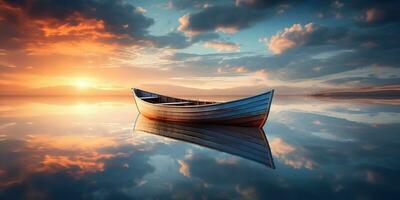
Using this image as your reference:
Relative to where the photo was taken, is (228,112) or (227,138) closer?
(227,138)

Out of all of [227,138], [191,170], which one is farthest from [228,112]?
[191,170]

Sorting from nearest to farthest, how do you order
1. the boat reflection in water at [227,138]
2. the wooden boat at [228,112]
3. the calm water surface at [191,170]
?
the calm water surface at [191,170] < the boat reflection in water at [227,138] < the wooden boat at [228,112]

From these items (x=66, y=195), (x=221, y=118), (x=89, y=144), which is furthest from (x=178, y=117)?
(x=66, y=195)

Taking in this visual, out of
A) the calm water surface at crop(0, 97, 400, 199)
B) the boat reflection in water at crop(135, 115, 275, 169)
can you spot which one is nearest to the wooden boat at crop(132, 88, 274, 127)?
the boat reflection in water at crop(135, 115, 275, 169)

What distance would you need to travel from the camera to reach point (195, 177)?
24.4 ft

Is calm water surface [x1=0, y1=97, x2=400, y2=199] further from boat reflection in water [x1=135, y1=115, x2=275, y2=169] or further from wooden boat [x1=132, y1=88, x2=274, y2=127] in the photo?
wooden boat [x1=132, y1=88, x2=274, y2=127]

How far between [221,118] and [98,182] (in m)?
9.73

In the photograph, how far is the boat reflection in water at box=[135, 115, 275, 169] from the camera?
1024 cm

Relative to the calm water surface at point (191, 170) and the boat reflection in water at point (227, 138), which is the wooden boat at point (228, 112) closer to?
the boat reflection in water at point (227, 138)

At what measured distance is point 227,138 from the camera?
515 inches

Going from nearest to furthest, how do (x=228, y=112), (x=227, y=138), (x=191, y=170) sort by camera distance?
(x=191, y=170) < (x=227, y=138) < (x=228, y=112)

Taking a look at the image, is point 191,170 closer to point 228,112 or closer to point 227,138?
point 227,138

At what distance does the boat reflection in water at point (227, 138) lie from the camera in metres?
10.2

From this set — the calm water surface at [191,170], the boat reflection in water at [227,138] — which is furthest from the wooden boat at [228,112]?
the calm water surface at [191,170]
